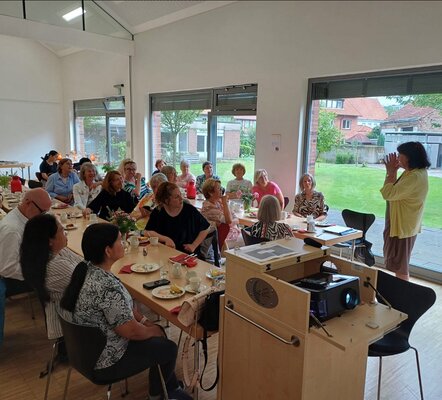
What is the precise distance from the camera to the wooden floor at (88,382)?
2520 millimetres

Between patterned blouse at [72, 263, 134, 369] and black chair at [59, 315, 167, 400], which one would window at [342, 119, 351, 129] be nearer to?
patterned blouse at [72, 263, 134, 369]

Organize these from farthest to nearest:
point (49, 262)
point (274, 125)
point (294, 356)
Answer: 1. point (274, 125)
2. point (49, 262)
3. point (294, 356)

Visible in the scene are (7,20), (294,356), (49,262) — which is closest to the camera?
(294,356)

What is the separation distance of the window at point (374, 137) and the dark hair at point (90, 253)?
13.3 ft

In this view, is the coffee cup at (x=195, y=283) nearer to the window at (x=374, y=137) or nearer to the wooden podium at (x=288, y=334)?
the wooden podium at (x=288, y=334)

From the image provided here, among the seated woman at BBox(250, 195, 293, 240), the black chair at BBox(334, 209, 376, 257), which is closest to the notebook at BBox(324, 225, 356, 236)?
the black chair at BBox(334, 209, 376, 257)

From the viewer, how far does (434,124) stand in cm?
452

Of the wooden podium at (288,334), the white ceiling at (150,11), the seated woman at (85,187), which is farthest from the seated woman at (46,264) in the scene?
the white ceiling at (150,11)

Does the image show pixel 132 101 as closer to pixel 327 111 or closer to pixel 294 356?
pixel 327 111

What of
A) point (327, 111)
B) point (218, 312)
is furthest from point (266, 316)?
point (327, 111)

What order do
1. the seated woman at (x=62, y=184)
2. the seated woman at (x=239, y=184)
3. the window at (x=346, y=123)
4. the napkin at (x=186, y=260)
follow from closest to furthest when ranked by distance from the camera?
1. the napkin at (x=186, y=260)
2. the window at (x=346, y=123)
3. the seated woman at (x=239, y=184)
4. the seated woman at (x=62, y=184)

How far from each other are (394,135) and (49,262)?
4.29 m

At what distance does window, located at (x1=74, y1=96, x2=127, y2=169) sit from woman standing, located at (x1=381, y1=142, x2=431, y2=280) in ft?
22.6

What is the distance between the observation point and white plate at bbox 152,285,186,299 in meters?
2.25
